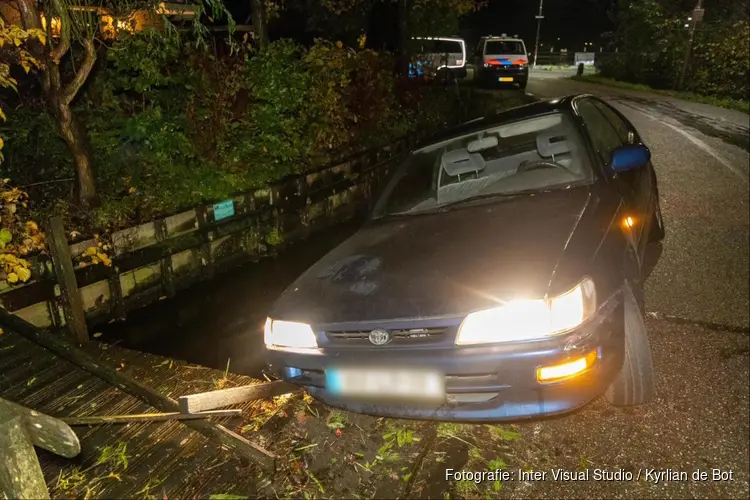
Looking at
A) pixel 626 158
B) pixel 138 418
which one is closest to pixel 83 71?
pixel 138 418

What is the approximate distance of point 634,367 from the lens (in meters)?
2.71

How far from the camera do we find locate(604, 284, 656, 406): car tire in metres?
2.71

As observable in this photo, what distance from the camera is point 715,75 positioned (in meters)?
18.4

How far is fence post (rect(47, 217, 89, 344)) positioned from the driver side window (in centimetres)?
447

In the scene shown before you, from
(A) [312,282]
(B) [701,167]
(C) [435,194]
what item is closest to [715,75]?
(B) [701,167]

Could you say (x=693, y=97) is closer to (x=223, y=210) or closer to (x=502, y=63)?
(x=502, y=63)

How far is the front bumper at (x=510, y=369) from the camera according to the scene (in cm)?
231

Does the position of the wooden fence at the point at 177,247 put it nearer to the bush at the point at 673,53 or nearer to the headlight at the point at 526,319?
the headlight at the point at 526,319

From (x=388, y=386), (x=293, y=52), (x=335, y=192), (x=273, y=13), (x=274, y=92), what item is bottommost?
(x=335, y=192)

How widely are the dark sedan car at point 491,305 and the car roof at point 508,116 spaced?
0.23 metres

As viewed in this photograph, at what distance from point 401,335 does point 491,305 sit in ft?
1.52

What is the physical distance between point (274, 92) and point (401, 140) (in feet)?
10.7

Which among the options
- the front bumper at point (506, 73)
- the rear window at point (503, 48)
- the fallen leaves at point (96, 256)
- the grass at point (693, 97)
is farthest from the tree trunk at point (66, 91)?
the rear window at point (503, 48)

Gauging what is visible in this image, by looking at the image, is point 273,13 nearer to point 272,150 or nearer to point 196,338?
point 272,150
